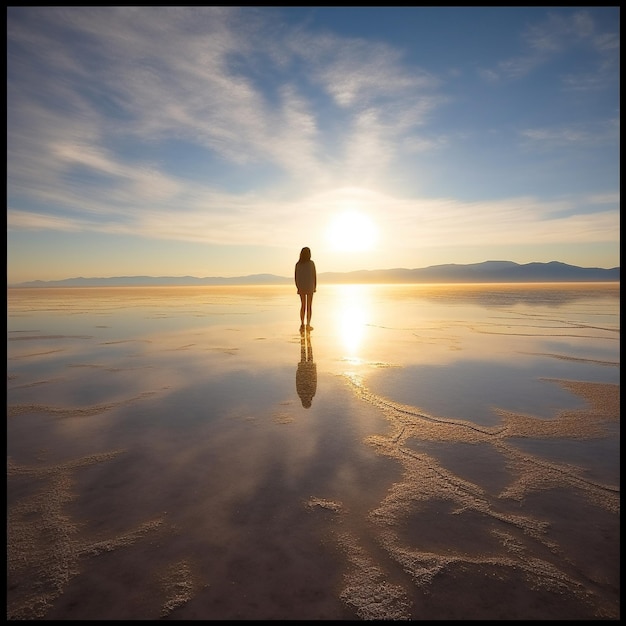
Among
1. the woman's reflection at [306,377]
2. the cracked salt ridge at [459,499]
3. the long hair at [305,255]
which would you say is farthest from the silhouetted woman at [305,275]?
the cracked salt ridge at [459,499]

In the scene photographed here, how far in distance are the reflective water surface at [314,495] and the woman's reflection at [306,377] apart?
67 mm

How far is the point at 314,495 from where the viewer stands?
2.73 meters

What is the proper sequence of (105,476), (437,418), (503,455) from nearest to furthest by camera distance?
(105,476) → (503,455) → (437,418)

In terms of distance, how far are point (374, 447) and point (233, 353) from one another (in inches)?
197

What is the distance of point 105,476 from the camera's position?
3.00 meters

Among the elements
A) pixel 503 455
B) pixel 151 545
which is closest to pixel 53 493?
pixel 151 545

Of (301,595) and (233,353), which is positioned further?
(233,353)

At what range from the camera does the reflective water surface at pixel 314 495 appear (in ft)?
6.18

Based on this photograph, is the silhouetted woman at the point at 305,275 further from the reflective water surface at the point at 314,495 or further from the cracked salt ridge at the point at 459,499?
the cracked salt ridge at the point at 459,499

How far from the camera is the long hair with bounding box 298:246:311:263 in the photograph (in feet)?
37.1

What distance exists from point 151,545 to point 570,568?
91.3 inches

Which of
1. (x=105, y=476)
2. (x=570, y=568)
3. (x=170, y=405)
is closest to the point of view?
(x=570, y=568)

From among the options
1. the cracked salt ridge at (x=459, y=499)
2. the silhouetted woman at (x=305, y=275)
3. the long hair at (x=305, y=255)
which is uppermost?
the long hair at (x=305, y=255)

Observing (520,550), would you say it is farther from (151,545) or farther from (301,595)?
(151,545)
